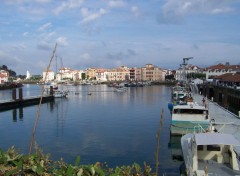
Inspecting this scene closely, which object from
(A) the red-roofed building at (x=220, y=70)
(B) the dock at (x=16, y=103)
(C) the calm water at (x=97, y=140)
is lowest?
(C) the calm water at (x=97, y=140)

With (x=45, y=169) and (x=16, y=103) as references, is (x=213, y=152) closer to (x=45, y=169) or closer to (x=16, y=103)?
(x=45, y=169)

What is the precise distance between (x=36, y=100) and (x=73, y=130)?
33.0m

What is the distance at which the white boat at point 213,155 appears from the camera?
11906 millimetres

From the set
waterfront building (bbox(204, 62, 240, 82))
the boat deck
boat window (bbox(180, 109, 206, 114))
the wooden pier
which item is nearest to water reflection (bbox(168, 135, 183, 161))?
boat window (bbox(180, 109, 206, 114))

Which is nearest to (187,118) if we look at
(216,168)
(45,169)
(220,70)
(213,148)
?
(213,148)

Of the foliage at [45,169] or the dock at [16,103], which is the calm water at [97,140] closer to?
the dock at [16,103]

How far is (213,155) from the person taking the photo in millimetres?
12930

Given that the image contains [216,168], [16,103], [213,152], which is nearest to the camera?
[216,168]

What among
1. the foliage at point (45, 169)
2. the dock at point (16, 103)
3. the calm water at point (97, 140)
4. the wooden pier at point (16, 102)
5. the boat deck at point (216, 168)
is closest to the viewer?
the foliage at point (45, 169)

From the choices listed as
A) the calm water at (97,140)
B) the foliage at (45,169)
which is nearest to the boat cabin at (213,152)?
the calm water at (97,140)

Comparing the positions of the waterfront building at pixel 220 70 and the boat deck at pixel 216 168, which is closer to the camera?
the boat deck at pixel 216 168

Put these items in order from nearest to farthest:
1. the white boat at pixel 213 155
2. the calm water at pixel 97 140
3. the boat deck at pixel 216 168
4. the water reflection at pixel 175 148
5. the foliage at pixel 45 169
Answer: the foliage at pixel 45 169 < the boat deck at pixel 216 168 < the white boat at pixel 213 155 < the calm water at pixel 97 140 < the water reflection at pixel 175 148

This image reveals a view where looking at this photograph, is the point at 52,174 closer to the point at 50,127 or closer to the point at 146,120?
the point at 50,127

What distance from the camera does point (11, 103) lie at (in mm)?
51000
